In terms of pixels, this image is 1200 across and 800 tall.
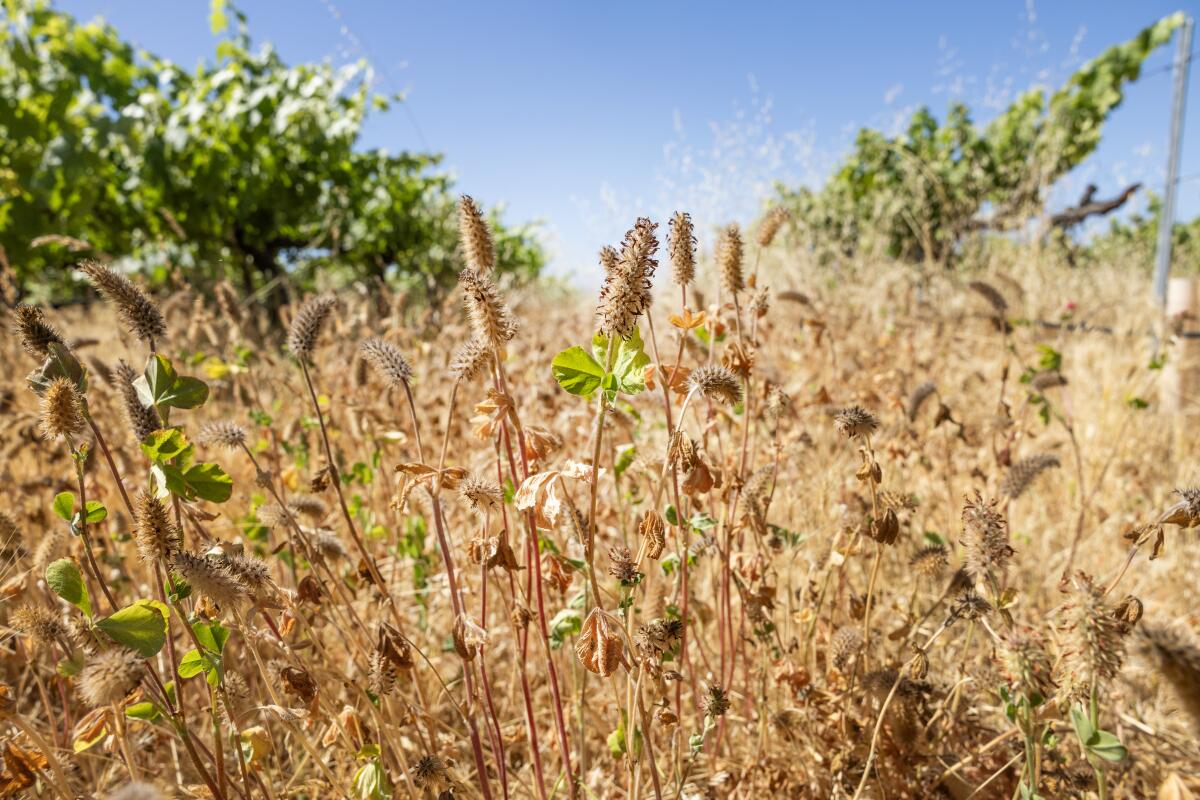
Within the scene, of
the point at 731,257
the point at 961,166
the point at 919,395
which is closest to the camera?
the point at 731,257

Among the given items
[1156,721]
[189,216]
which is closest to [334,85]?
[189,216]

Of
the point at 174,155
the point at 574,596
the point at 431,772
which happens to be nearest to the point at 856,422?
the point at 431,772

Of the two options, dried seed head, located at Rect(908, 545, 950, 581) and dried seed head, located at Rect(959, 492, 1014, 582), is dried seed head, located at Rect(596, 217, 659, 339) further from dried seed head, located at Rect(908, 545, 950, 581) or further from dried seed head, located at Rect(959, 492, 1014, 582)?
dried seed head, located at Rect(908, 545, 950, 581)

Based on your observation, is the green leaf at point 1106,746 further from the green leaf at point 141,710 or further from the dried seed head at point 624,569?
the green leaf at point 141,710

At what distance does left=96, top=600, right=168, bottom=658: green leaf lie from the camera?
35.4 inches

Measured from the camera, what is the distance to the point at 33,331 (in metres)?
1.01

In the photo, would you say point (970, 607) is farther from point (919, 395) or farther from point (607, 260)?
point (919, 395)

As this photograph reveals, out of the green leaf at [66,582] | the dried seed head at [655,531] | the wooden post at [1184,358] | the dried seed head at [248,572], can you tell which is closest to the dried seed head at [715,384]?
the dried seed head at [655,531]

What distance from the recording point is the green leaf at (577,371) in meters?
0.89

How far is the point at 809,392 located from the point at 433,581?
6.60 feet

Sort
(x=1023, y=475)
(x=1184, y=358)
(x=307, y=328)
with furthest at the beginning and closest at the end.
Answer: (x=1184, y=358)
(x=1023, y=475)
(x=307, y=328)

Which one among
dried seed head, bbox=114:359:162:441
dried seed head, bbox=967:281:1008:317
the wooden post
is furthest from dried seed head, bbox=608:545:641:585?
the wooden post

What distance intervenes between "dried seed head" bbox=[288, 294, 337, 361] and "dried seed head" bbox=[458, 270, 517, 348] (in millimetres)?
377

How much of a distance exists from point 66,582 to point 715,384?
962mm
